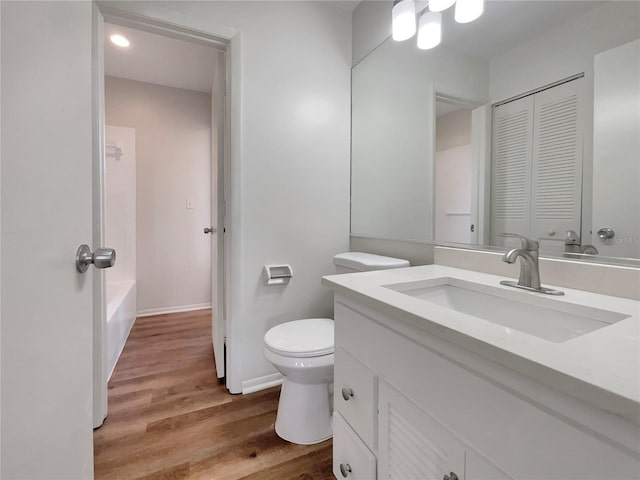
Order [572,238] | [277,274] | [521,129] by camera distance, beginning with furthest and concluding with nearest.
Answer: [277,274] < [521,129] < [572,238]

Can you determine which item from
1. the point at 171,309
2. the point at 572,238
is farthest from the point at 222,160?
the point at 171,309

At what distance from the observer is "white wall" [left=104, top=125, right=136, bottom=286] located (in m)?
2.77

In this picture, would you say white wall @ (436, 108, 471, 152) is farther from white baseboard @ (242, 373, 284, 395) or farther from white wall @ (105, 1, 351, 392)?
white baseboard @ (242, 373, 284, 395)

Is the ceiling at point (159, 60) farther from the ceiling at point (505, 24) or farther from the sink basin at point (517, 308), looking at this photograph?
the sink basin at point (517, 308)

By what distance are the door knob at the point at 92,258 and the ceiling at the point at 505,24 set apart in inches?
57.4

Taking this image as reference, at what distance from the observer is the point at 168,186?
300cm

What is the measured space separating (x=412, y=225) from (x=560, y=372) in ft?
4.02

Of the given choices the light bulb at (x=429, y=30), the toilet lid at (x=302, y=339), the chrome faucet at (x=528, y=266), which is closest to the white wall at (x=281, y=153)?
the toilet lid at (x=302, y=339)

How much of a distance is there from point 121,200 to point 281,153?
1.99 metres

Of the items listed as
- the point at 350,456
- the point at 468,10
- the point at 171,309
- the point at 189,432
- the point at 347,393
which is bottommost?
the point at 189,432

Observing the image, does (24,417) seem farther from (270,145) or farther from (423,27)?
(423,27)

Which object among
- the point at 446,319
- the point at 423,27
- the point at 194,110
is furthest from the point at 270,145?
the point at 194,110

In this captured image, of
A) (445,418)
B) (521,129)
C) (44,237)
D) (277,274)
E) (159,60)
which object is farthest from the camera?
(159,60)

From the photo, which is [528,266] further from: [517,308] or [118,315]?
[118,315]
